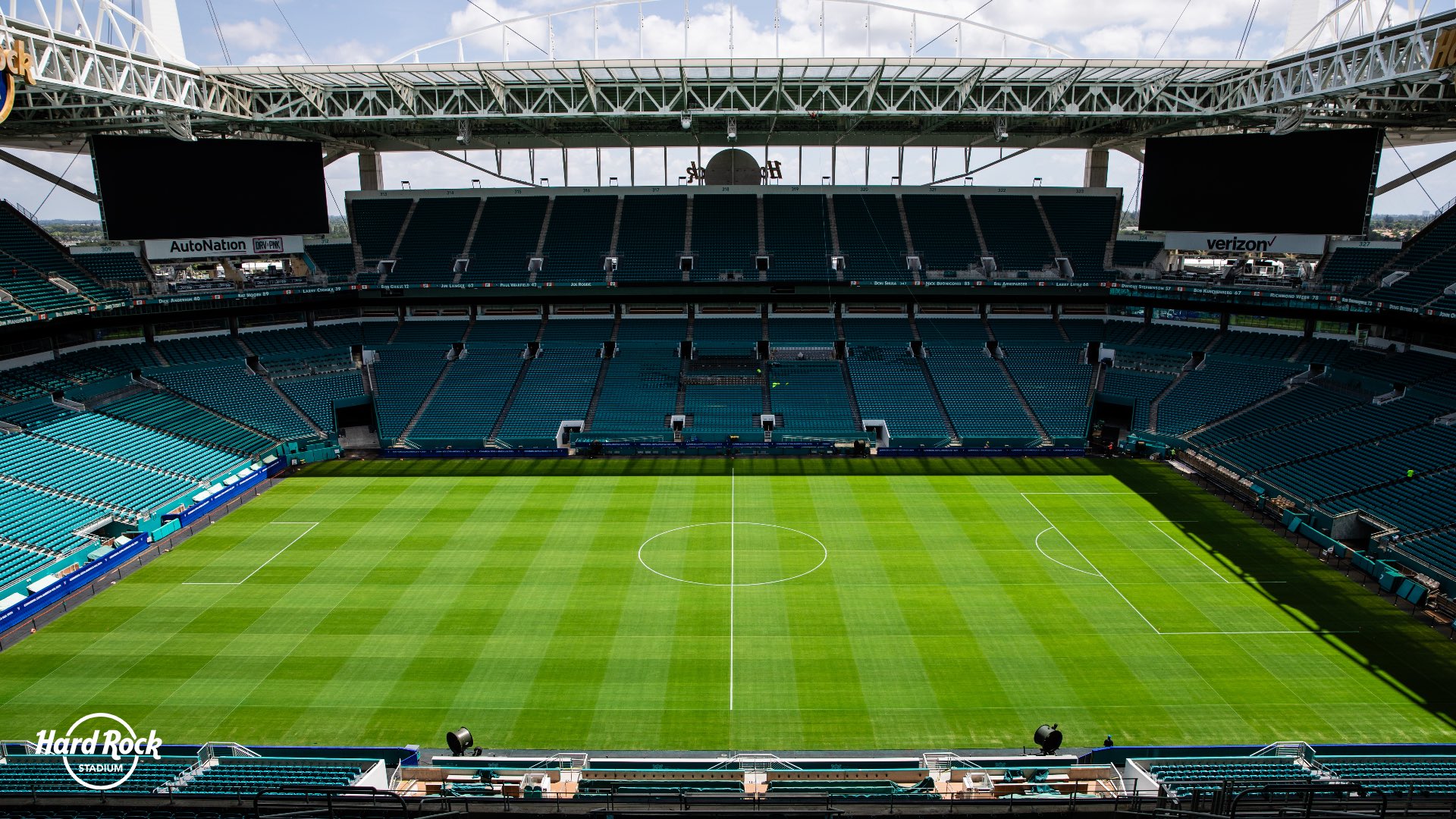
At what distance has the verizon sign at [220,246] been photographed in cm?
4103

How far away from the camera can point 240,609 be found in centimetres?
2370

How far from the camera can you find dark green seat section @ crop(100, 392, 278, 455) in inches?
1404

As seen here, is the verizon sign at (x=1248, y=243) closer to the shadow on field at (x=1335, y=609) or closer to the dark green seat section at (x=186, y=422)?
the shadow on field at (x=1335, y=609)

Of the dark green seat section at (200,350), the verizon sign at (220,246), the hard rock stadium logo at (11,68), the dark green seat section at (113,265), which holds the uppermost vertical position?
the hard rock stadium logo at (11,68)

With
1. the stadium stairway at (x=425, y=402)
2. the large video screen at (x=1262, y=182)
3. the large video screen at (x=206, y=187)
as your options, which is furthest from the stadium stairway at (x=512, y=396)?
the large video screen at (x=1262, y=182)

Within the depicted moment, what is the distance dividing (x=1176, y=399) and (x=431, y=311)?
4154 cm

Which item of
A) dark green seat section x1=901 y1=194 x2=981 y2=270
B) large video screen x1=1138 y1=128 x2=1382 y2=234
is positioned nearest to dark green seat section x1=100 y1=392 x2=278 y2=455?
dark green seat section x1=901 y1=194 x2=981 y2=270

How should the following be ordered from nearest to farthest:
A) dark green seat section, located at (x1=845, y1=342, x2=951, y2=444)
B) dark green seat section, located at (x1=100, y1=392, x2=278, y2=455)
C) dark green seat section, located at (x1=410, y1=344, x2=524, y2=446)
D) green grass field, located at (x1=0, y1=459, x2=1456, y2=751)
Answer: green grass field, located at (x1=0, y1=459, x2=1456, y2=751) < dark green seat section, located at (x1=100, y1=392, x2=278, y2=455) < dark green seat section, located at (x1=410, y1=344, x2=524, y2=446) < dark green seat section, located at (x1=845, y1=342, x2=951, y2=444)

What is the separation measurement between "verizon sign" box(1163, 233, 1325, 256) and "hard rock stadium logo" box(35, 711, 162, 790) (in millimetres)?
47682

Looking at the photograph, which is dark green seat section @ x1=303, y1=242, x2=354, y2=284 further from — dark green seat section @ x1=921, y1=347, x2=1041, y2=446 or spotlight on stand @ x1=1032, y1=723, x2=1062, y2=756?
spotlight on stand @ x1=1032, y1=723, x2=1062, y2=756

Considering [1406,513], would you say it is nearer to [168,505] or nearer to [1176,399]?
[1176,399]

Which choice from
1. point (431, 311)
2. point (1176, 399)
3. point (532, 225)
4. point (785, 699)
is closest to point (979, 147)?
point (1176, 399)

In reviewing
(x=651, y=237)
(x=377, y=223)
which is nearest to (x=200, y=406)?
(x=377, y=223)

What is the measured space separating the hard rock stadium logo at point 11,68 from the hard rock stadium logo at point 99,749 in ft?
57.7
